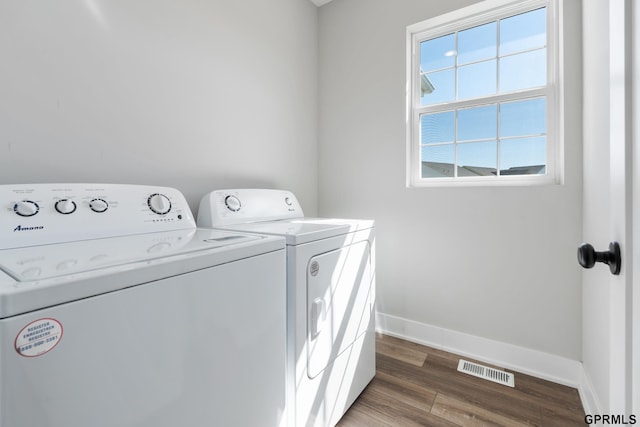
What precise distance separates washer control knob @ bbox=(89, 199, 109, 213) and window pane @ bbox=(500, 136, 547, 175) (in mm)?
2093

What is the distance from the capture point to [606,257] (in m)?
0.54

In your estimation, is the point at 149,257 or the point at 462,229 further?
the point at 462,229

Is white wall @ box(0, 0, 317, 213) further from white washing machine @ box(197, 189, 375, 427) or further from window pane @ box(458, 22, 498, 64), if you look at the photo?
window pane @ box(458, 22, 498, 64)

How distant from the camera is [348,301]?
4.54 feet

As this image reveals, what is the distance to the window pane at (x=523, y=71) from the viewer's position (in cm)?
171

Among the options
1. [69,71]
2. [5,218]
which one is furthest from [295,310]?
[69,71]

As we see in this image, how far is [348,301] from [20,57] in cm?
158

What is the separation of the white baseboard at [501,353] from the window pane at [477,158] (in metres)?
1.07

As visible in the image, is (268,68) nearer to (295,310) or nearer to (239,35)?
(239,35)

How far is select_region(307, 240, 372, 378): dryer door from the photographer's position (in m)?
1.15

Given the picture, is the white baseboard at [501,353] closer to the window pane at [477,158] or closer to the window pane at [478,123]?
the window pane at [477,158]

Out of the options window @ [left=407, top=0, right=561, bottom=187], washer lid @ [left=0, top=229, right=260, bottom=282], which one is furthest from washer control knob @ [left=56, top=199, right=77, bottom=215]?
window @ [left=407, top=0, right=561, bottom=187]

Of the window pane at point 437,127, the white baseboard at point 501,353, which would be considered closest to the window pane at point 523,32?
the window pane at point 437,127

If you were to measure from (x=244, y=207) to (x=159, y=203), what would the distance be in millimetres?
444
